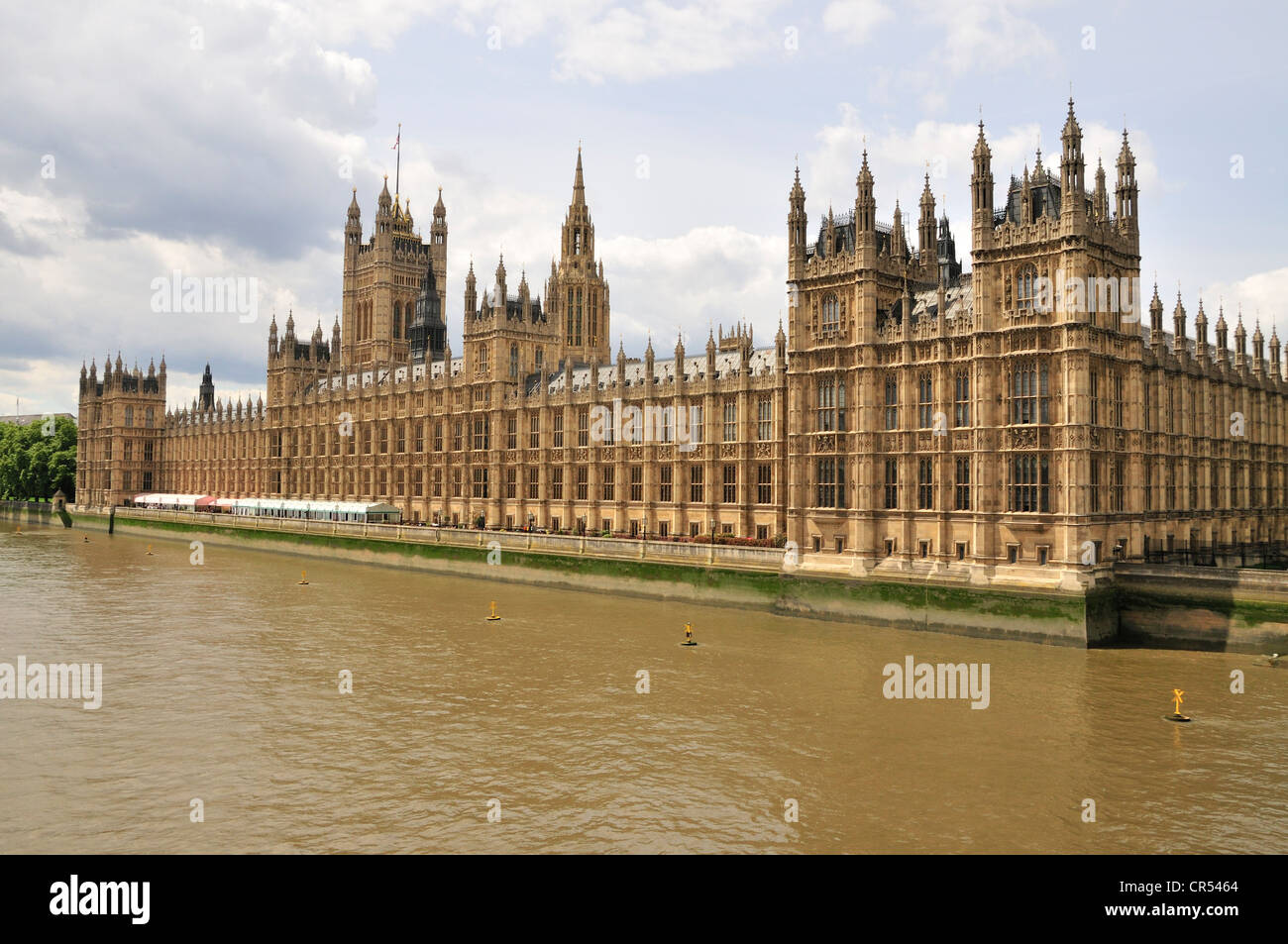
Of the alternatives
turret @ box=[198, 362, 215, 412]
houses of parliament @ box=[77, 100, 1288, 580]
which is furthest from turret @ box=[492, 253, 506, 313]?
turret @ box=[198, 362, 215, 412]

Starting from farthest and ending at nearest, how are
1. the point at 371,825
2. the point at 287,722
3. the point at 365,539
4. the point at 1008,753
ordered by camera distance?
1. the point at 365,539
2. the point at 287,722
3. the point at 1008,753
4. the point at 371,825

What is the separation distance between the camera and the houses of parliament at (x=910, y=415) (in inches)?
1916

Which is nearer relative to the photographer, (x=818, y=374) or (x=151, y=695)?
(x=151, y=695)

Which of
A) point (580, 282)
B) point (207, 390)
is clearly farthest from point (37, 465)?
point (580, 282)

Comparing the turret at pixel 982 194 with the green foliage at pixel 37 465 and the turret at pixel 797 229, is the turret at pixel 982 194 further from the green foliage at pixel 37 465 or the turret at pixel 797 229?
the green foliage at pixel 37 465

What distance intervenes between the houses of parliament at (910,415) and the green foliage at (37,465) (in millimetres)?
91595

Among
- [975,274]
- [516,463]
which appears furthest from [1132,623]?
[516,463]

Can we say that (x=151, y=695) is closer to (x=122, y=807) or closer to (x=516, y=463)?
(x=122, y=807)

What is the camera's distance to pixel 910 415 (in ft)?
178

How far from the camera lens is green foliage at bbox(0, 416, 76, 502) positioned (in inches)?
6501

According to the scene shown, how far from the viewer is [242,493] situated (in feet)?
469

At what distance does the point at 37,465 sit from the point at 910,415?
545 ft

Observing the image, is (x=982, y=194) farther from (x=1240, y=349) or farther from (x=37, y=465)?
(x=37, y=465)
